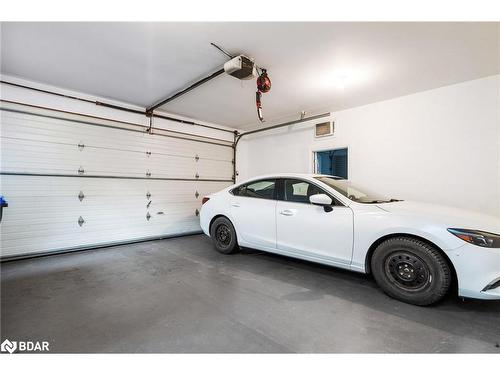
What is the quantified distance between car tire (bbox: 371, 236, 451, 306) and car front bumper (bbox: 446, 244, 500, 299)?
0.11 m

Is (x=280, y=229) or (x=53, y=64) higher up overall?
(x=53, y=64)

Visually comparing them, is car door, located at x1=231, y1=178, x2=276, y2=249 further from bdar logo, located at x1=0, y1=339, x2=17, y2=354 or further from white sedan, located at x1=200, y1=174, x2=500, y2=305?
bdar logo, located at x1=0, y1=339, x2=17, y2=354

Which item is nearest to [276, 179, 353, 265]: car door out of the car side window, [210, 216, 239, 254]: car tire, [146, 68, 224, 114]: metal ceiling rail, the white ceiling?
the car side window

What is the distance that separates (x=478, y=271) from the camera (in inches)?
72.1

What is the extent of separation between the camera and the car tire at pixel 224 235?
3.60 meters

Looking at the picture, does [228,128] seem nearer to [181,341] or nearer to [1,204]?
[1,204]

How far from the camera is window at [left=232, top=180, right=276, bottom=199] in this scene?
3.28m

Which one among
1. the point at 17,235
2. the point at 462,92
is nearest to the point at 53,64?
the point at 17,235

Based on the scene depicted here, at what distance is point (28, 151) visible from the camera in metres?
3.56

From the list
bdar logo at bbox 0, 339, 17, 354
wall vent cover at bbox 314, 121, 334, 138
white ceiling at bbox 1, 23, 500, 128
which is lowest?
bdar logo at bbox 0, 339, 17, 354

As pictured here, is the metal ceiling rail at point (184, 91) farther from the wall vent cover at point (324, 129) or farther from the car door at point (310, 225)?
the wall vent cover at point (324, 129)
